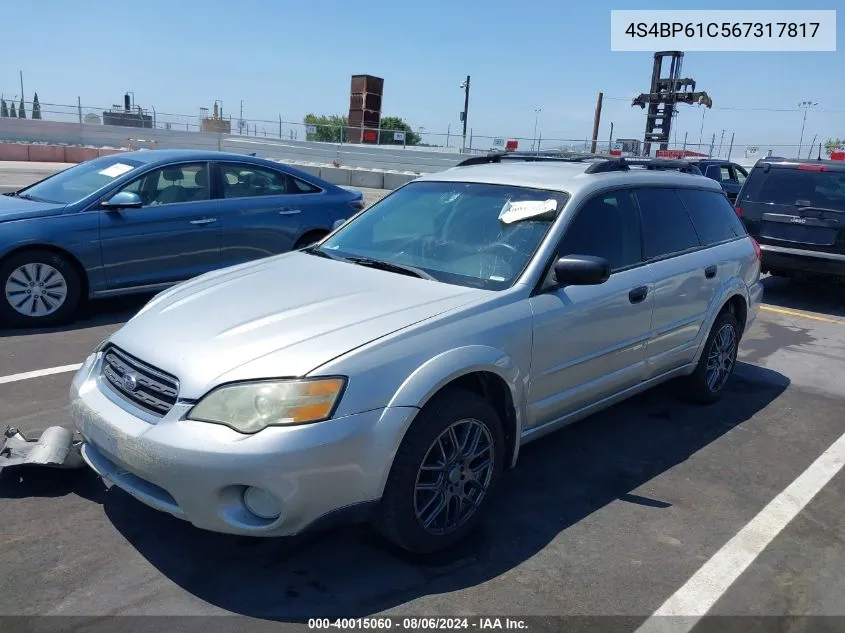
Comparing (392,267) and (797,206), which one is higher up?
(797,206)

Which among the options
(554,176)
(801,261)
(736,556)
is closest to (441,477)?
(736,556)

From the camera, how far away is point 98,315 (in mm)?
6984

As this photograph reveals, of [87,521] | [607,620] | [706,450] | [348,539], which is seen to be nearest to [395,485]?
[348,539]

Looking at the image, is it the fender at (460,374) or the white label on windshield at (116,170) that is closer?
the fender at (460,374)

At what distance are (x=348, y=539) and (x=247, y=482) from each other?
0.80 m

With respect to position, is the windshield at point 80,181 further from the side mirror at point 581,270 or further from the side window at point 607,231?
the side mirror at point 581,270

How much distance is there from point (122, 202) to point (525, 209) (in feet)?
13.4

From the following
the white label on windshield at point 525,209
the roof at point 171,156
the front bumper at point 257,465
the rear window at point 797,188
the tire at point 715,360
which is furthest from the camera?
the rear window at point 797,188

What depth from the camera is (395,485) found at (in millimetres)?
2900

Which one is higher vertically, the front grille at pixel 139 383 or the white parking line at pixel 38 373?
the front grille at pixel 139 383

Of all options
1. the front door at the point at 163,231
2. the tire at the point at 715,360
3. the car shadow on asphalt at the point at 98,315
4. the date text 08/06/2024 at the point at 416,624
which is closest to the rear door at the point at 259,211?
the front door at the point at 163,231

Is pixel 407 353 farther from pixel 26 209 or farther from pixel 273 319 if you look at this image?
pixel 26 209

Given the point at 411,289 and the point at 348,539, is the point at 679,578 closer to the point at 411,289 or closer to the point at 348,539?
the point at 348,539

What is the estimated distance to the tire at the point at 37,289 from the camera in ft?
20.4
